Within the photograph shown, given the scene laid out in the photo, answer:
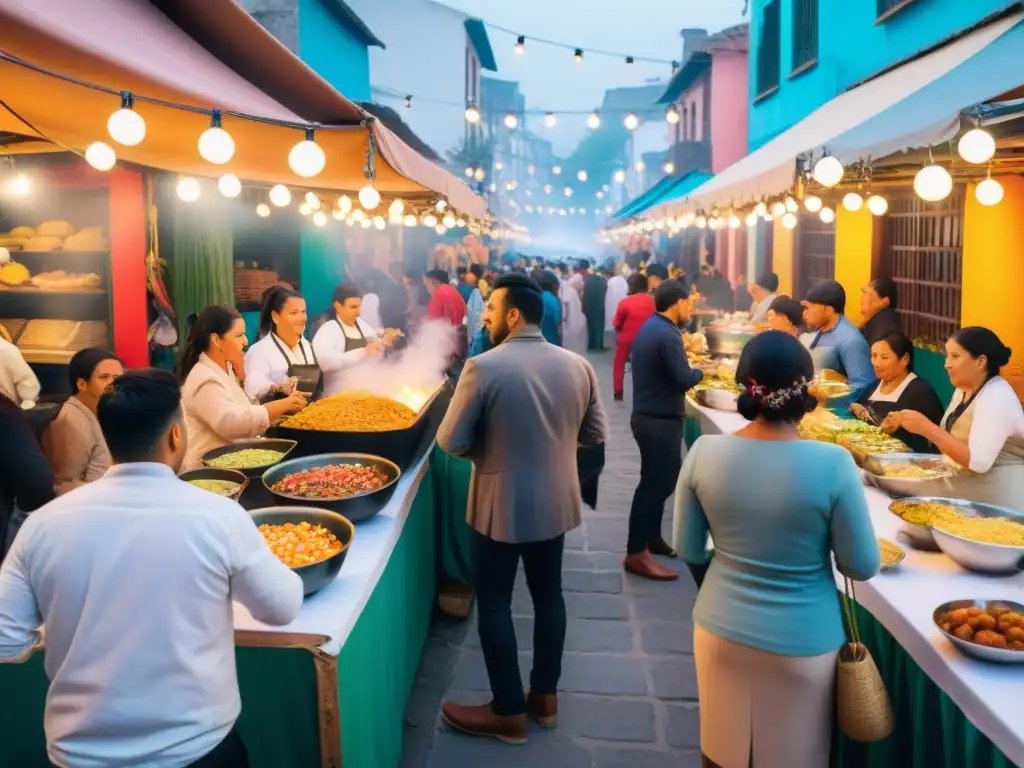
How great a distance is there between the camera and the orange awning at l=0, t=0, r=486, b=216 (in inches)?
123

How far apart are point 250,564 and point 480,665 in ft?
9.97

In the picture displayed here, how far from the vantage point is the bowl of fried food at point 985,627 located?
2.56 m

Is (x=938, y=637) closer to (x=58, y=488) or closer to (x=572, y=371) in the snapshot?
(x=572, y=371)

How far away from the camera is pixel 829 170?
520cm

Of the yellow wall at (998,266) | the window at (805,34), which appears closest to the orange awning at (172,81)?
the yellow wall at (998,266)

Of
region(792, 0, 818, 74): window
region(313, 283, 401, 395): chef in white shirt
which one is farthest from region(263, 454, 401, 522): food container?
region(792, 0, 818, 74): window

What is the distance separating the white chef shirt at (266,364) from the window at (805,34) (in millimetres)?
10656

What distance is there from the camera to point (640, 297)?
11.6 meters

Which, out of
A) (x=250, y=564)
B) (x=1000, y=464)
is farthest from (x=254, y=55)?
(x=1000, y=464)

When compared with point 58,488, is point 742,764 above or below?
below

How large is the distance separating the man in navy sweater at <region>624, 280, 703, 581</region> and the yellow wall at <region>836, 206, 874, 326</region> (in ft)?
19.8

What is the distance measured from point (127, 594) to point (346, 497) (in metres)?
1.74

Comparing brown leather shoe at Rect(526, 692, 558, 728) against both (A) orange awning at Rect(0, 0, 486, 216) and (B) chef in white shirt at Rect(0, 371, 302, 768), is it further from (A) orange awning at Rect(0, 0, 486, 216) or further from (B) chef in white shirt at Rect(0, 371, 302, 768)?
(A) orange awning at Rect(0, 0, 486, 216)

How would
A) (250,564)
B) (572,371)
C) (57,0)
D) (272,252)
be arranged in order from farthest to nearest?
1. (272,252)
2. (572,371)
3. (57,0)
4. (250,564)
